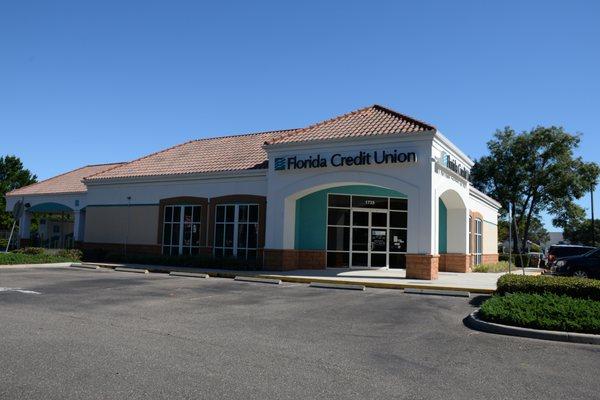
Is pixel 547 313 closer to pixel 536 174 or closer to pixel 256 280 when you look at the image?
pixel 256 280

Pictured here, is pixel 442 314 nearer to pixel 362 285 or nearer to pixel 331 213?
pixel 362 285

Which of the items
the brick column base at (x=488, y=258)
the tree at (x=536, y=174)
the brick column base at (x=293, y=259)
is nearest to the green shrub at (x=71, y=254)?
the brick column base at (x=293, y=259)

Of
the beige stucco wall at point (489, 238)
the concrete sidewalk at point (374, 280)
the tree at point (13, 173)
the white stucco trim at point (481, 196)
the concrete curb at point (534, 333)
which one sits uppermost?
the tree at point (13, 173)

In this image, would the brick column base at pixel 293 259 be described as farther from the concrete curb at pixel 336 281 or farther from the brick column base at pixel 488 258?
the brick column base at pixel 488 258

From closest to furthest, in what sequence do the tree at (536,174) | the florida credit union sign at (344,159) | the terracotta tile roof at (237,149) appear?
the florida credit union sign at (344,159), the terracotta tile roof at (237,149), the tree at (536,174)

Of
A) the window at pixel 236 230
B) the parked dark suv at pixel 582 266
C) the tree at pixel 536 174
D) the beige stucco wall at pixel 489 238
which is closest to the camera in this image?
the parked dark suv at pixel 582 266

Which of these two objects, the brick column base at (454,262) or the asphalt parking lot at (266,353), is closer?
the asphalt parking lot at (266,353)

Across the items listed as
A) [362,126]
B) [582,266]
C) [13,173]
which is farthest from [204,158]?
[13,173]

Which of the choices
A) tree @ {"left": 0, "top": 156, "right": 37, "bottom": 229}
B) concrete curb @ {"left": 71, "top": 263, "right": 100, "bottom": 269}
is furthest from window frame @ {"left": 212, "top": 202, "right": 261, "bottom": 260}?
tree @ {"left": 0, "top": 156, "right": 37, "bottom": 229}

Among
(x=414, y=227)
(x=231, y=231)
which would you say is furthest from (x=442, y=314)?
(x=231, y=231)

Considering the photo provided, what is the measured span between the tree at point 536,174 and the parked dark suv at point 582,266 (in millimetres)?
28117

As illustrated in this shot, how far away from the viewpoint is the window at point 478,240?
2819cm

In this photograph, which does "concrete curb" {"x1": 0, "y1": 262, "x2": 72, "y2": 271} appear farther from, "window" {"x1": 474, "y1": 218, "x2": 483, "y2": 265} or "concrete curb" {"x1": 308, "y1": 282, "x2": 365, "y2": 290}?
"window" {"x1": 474, "y1": 218, "x2": 483, "y2": 265}

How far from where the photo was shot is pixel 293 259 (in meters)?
22.3
